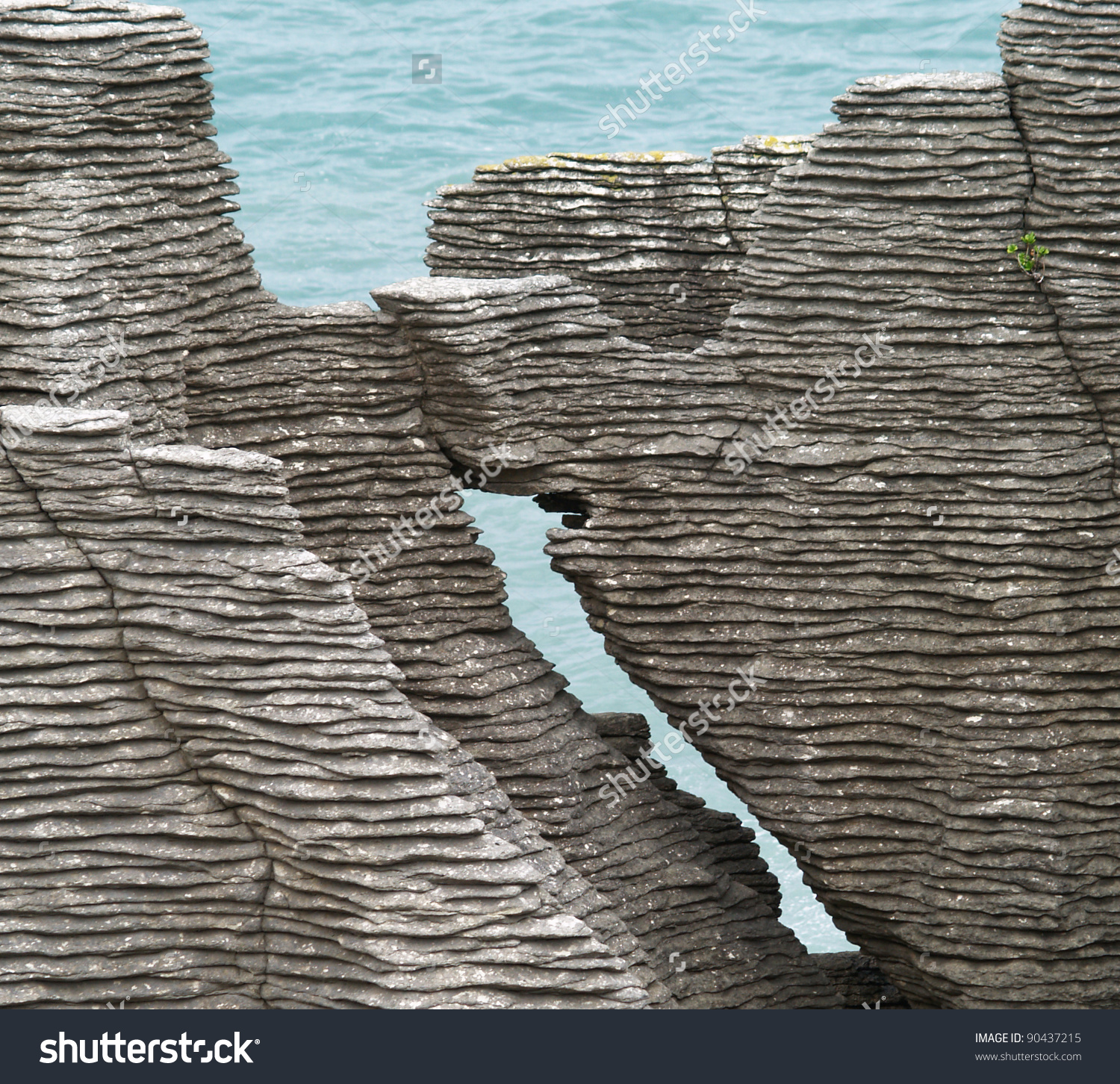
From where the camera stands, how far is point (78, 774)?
937 cm

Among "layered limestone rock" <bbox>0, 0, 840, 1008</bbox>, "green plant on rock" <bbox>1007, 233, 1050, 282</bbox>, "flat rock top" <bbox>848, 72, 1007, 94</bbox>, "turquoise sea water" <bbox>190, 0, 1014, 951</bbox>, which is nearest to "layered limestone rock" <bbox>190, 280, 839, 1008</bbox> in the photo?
"layered limestone rock" <bbox>0, 0, 840, 1008</bbox>

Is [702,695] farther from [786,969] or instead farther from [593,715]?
[786,969]

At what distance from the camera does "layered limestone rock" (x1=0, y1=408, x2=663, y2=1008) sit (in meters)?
9.32

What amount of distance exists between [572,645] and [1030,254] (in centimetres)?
1754

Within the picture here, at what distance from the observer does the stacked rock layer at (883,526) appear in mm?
11109

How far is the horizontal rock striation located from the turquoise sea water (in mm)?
18399

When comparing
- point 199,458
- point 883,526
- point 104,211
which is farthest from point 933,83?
point 104,211

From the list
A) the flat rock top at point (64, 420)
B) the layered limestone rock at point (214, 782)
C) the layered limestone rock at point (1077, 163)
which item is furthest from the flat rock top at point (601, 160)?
the flat rock top at point (64, 420)

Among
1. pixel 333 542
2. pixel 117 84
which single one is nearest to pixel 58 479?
pixel 333 542

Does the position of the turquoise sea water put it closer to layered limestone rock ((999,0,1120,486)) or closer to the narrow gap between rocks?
the narrow gap between rocks

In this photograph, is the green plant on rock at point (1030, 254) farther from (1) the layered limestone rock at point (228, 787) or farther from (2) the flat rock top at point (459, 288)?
(1) the layered limestone rock at point (228, 787)

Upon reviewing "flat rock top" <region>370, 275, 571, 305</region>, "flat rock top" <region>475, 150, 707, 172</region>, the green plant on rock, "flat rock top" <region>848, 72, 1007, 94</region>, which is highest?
"flat rock top" <region>848, 72, 1007, 94</region>

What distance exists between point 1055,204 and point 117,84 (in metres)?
7.44

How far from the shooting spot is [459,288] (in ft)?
37.7
